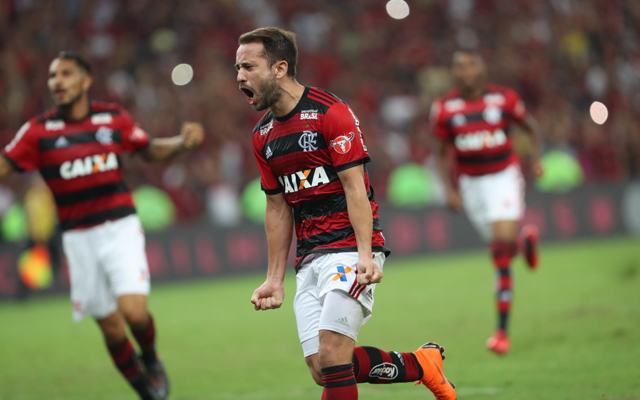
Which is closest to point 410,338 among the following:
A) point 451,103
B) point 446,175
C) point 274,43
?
point 446,175

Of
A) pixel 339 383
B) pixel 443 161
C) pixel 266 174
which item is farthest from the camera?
pixel 443 161

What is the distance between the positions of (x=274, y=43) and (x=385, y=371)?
196 centimetres

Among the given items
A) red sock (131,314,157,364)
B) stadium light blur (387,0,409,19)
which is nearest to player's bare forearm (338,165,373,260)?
red sock (131,314,157,364)

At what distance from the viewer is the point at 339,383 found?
4309 millimetres

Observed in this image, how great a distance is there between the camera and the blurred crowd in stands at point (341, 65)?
713 inches

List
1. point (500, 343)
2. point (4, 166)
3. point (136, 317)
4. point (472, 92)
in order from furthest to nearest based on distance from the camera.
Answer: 1. point (472, 92)
2. point (500, 343)
3. point (4, 166)
4. point (136, 317)

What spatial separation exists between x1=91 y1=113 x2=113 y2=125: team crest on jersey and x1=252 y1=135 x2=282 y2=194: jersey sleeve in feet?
7.15

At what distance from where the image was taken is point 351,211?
437 cm

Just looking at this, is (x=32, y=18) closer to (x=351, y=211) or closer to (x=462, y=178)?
(x=462, y=178)

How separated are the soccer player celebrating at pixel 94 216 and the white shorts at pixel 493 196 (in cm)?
338

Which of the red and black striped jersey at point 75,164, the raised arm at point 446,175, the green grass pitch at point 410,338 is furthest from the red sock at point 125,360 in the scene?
the raised arm at point 446,175

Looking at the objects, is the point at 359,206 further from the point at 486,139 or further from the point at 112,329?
the point at 486,139

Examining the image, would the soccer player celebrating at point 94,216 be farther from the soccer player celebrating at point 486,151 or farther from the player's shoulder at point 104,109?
the soccer player celebrating at point 486,151

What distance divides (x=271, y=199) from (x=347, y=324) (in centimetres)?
93
